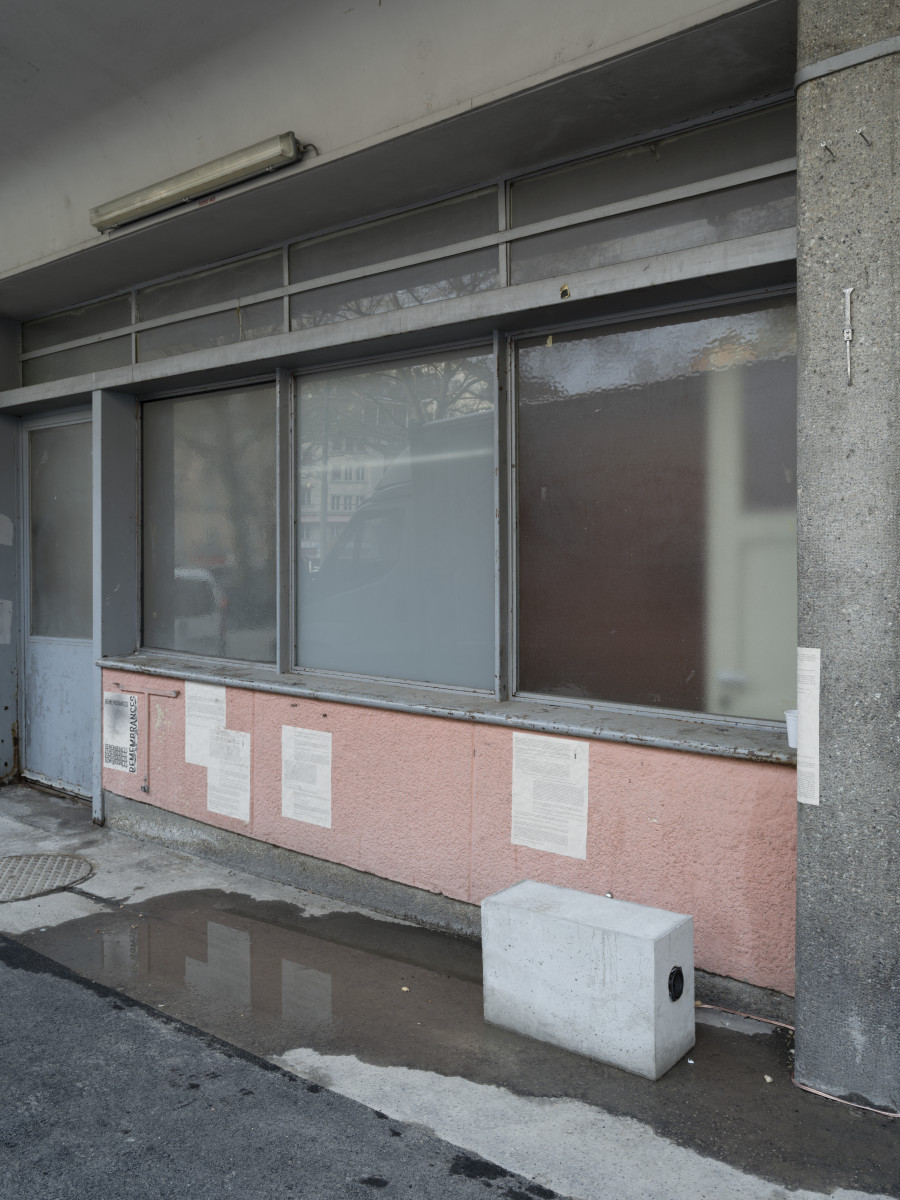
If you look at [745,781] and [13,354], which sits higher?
[13,354]

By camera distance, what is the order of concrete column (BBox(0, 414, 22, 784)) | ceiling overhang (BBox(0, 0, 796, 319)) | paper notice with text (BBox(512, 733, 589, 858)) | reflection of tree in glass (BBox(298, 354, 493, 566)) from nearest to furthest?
ceiling overhang (BBox(0, 0, 796, 319)) < paper notice with text (BBox(512, 733, 589, 858)) < reflection of tree in glass (BBox(298, 354, 493, 566)) < concrete column (BBox(0, 414, 22, 784))

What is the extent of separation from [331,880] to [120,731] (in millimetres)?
2295

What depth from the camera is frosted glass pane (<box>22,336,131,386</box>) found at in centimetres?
716

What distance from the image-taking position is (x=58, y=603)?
311 inches

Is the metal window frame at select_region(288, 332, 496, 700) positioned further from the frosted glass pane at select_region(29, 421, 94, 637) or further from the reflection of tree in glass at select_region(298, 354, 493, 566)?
the frosted glass pane at select_region(29, 421, 94, 637)

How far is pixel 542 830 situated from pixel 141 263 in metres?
4.87

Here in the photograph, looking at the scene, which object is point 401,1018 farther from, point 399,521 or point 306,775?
point 399,521

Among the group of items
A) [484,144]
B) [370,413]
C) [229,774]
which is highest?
[484,144]

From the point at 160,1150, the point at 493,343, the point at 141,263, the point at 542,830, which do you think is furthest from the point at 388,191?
the point at 160,1150

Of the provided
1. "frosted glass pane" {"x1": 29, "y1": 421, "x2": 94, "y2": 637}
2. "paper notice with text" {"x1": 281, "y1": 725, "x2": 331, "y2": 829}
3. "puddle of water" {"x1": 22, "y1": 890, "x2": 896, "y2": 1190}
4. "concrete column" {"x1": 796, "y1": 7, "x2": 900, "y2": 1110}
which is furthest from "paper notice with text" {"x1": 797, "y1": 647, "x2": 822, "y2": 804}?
"frosted glass pane" {"x1": 29, "y1": 421, "x2": 94, "y2": 637}

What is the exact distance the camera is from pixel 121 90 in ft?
18.9

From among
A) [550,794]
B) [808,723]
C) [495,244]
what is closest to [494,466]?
[495,244]

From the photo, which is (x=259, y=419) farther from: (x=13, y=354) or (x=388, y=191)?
(x=13, y=354)

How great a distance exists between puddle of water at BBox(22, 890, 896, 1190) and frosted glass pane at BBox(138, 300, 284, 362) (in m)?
3.58
